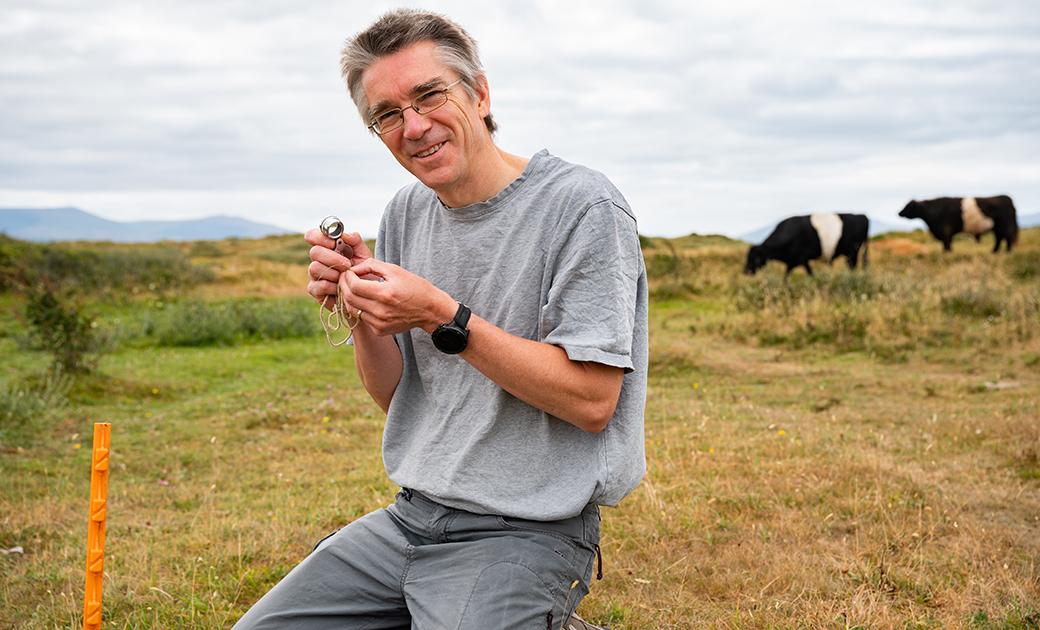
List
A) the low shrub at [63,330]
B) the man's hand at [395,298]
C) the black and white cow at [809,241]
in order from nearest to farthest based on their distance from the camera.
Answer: the man's hand at [395,298] < the low shrub at [63,330] < the black and white cow at [809,241]

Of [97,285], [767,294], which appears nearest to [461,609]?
[767,294]

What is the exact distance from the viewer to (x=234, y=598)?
11.9 feet

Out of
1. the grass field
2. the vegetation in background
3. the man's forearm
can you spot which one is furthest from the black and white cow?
the man's forearm

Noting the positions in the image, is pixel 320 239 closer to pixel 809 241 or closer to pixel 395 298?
pixel 395 298

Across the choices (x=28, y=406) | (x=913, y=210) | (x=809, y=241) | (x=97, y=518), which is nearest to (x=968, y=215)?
(x=913, y=210)

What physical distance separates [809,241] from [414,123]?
59.5ft

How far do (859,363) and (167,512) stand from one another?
24.8 feet

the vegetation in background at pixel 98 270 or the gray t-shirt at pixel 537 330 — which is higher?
the vegetation in background at pixel 98 270

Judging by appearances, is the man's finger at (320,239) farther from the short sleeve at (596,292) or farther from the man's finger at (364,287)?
the short sleeve at (596,292)

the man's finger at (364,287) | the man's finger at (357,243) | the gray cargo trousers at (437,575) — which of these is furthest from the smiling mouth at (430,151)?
the gray cargo trousers at (437,575)

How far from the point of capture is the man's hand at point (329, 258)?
7.14 feet

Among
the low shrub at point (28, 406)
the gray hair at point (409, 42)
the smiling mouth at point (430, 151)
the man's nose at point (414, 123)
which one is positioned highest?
the gray hair at point (409, 42)

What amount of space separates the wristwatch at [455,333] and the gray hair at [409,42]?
61 cm

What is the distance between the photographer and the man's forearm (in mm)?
2398
